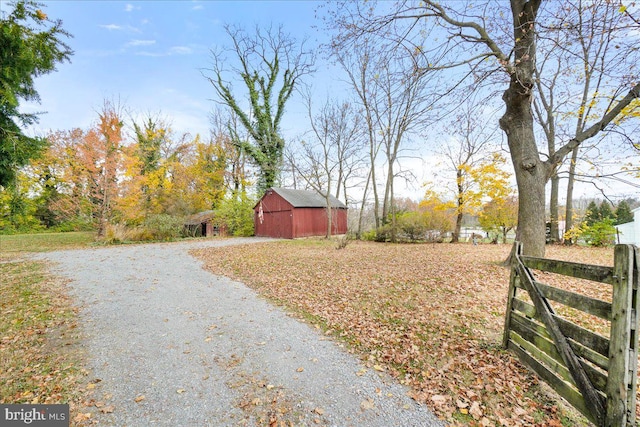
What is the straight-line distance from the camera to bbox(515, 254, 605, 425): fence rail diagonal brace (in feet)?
7.07

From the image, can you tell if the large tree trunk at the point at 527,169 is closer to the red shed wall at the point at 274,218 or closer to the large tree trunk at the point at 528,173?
the large tree trunk at the point at 528,173

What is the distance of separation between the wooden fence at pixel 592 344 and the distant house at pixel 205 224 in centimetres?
2217

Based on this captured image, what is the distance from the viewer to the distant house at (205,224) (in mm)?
22328

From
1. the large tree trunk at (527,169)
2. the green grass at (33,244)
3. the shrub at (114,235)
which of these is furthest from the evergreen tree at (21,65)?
the shrub at (114,235)

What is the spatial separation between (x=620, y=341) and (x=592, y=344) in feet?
0.95

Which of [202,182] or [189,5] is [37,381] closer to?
[189,5]

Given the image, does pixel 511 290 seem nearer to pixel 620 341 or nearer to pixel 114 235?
pixel 620 341

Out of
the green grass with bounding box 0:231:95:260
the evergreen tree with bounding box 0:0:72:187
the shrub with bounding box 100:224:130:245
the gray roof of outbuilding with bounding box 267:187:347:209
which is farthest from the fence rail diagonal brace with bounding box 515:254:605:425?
the shrub with bounding box 100:224:130:245

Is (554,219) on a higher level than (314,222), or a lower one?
higher

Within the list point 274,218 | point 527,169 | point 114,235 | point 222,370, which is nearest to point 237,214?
point 274,218

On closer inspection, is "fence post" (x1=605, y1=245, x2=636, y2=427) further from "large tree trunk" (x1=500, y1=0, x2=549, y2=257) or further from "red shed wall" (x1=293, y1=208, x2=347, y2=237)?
"red shed wall" (x1=293, y1=208, x2=347, y2=237)

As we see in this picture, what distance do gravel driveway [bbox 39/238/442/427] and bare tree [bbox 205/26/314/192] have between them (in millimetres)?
19236

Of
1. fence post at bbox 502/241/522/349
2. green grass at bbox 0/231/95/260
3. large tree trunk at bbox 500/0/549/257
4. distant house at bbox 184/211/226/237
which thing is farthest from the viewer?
distant house at bbox 184/211/226/237

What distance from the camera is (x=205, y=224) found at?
23.2 metres
